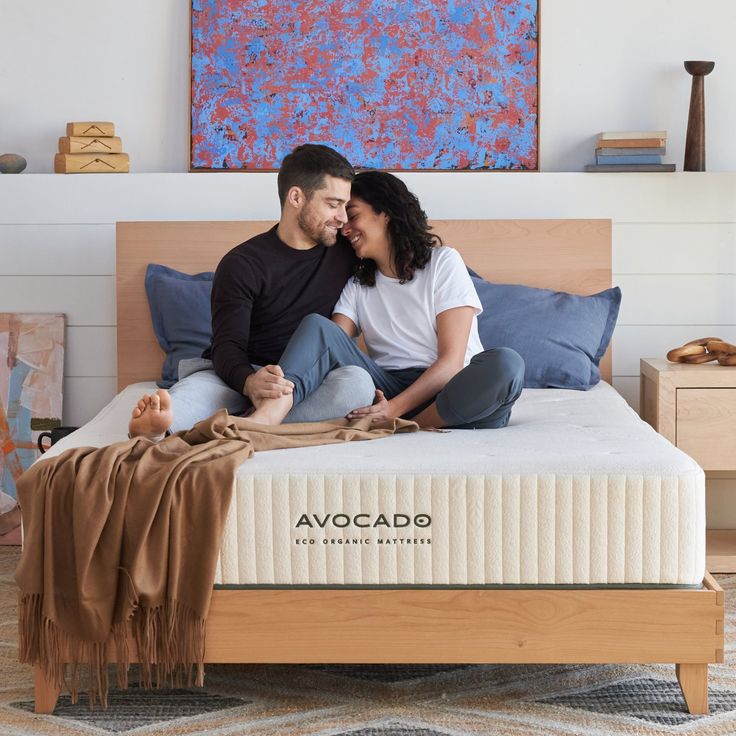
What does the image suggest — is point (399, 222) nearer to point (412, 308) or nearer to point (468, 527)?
point (412, 308)

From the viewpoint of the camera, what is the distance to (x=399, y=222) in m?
2.90

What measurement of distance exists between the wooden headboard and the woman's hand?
1118mm

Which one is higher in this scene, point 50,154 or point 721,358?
point 50,154

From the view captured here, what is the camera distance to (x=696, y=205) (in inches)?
143

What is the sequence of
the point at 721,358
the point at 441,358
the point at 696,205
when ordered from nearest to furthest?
the point at 441,358 → the point at 721,358 → the point at 696,205

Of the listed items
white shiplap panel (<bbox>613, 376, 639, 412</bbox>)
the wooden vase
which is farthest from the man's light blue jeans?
the wooden vase

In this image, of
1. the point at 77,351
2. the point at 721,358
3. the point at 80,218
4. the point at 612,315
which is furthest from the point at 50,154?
the point at 721,358

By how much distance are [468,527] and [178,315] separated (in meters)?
1.71

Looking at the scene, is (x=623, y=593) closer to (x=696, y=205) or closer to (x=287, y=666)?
(x=287, y=666)

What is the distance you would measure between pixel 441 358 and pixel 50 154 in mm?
1880

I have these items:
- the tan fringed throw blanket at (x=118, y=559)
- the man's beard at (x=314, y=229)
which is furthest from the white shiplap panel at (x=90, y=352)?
the tan fringed throw blanket at (x=118, y=559)

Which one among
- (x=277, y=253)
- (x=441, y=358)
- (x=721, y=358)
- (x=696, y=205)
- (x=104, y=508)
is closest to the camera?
(x=104, y=508)

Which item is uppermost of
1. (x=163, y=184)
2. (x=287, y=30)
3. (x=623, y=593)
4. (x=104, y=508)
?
(x=287, y=30)

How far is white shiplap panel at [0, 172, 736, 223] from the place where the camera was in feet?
12.0
